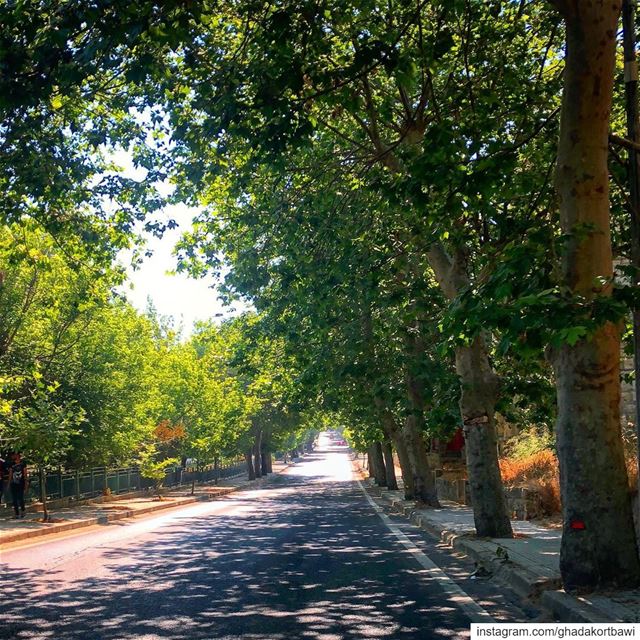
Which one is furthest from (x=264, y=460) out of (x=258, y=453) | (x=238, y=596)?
(x=238, y=596)

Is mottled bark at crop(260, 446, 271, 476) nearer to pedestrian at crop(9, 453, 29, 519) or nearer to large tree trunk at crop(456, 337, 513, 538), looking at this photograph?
pedestrian at crop(9, 453, 29, 519)

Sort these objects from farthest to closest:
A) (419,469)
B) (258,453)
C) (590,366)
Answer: (258,453) < (419,469) < (590,366)

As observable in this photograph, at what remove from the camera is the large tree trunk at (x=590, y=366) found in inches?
281


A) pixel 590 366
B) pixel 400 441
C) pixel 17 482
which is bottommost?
pixel 17 482

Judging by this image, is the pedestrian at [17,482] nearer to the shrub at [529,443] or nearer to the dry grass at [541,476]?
the dry grass at [541,476]

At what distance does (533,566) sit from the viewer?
909 cm

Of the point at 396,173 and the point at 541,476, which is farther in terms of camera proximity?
the point at 541,476

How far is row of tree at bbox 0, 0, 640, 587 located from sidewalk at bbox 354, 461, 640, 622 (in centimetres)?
40

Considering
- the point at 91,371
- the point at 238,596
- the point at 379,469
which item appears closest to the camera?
the point at 238,596

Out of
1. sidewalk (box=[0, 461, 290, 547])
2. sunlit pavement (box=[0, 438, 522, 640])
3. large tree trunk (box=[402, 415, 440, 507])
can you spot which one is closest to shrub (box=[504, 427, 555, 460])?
large tree trunk (box=[402, 415, 440, 507])

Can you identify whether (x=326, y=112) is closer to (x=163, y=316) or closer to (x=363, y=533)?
(x=363, y=533)

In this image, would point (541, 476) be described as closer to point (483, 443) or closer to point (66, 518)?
point (483, 443)

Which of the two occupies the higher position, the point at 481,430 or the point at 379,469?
the point at 481,430

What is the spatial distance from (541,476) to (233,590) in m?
14.4
